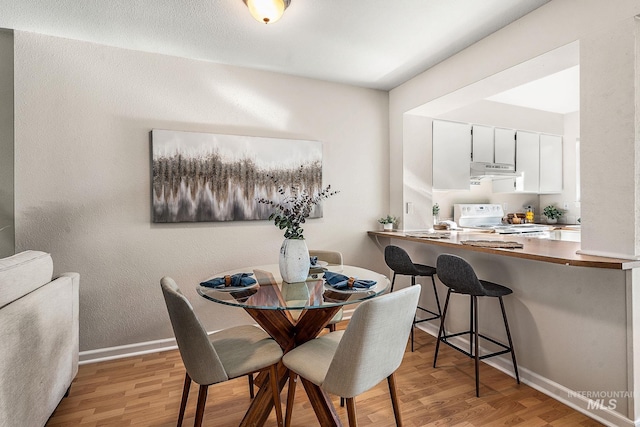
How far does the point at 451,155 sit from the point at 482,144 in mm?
546

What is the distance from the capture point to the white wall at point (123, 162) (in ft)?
8.42

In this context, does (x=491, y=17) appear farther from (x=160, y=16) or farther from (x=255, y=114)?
(x=160, y=16)

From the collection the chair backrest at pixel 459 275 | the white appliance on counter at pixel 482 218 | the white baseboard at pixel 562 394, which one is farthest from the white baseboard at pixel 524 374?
the white appliance on counter at pixel 482 218

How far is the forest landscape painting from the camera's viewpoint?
2.87 meters

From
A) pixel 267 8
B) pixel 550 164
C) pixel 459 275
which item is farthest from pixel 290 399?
pixel 550 164

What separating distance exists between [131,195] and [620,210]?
3368 mm

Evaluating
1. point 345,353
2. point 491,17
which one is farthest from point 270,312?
point 491,17

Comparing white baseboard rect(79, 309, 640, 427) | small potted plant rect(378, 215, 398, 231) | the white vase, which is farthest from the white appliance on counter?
the white vase

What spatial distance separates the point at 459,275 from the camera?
2.32 m

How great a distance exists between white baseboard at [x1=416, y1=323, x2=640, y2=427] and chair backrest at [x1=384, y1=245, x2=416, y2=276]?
905 millimetres

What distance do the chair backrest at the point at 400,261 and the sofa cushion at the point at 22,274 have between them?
2439mm

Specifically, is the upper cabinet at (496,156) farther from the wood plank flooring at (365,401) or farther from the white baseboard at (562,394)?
the wood plank flooring at (365,401)

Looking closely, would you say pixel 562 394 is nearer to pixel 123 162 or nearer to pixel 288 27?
pixel 288 27

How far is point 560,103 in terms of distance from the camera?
4387mm
